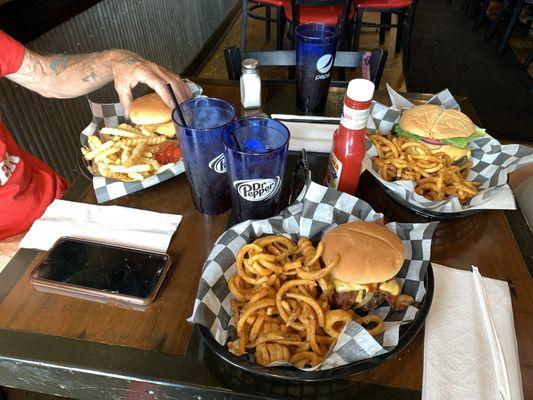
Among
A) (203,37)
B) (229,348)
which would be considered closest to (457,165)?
(229,348)

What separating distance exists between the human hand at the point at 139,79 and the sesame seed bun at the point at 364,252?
0.74 m

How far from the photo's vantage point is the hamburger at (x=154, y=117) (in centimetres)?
157

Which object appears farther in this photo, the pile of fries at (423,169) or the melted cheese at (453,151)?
the melted cheese at (453,151)

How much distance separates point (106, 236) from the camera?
120 centimetres

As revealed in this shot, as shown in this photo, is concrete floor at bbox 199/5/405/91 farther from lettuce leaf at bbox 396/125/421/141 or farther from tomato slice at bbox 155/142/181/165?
tomato slice at bbox 155/142/181/165

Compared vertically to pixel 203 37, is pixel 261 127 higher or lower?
higher

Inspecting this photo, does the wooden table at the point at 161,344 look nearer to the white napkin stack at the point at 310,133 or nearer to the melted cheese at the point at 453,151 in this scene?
the melted cheese at the point at 453,151

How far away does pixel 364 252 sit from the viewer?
0.99 meters

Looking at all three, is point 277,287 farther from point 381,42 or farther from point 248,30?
point 248,30

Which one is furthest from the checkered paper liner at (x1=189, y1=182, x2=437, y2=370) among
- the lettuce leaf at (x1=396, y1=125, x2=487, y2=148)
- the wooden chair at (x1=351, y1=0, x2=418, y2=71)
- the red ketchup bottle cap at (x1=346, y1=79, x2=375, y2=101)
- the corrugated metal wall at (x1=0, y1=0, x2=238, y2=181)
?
the wooden chair at (x1=351, y1=0, x2=418, y2=71)

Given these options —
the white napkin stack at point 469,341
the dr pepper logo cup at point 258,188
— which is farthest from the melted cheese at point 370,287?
the dr pepper logo cup at point 258,188

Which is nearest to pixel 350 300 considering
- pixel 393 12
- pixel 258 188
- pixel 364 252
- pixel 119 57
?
pixel 364 252

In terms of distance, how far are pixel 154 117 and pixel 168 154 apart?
0.20 meters

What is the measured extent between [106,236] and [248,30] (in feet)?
17.0
